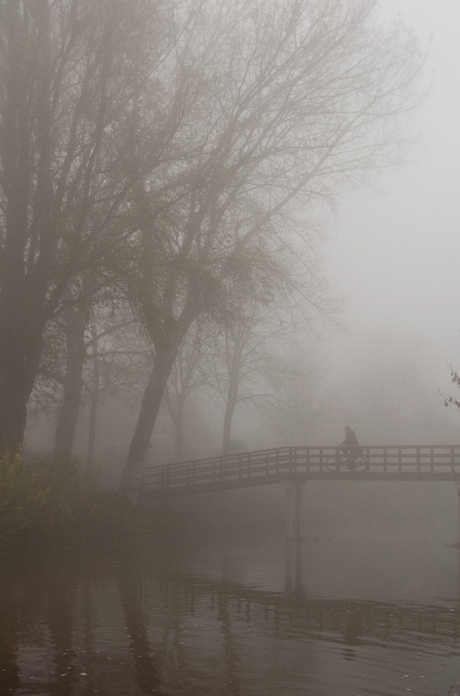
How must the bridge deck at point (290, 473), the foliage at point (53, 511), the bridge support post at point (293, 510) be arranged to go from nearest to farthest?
the foliage at point (53, 511) → the bridge deck at point (290, 473) → the bridge support post at point (293, 510)

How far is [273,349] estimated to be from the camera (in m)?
40.5

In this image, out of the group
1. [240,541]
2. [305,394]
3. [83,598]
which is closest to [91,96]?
[83,598]

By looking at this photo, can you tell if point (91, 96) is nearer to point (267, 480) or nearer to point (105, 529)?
point (105, 529)

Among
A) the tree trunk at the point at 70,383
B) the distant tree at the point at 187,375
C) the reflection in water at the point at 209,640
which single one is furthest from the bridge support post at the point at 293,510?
the reflection in water at the point at 209,640

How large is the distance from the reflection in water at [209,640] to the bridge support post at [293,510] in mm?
12991

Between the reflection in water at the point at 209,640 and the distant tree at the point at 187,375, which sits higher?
the distant tree at the point at 187,375

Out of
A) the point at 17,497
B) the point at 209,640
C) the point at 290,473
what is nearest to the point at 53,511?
the point at 17,497

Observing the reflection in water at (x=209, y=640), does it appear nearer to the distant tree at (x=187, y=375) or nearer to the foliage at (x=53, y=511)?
the foliage at (x=53, y=511)

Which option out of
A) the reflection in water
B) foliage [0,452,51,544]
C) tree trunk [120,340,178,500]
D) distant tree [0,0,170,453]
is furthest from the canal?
distant tree [0,0,170,453]

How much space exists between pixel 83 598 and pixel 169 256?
815 centimetres

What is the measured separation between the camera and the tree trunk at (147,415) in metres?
26.6

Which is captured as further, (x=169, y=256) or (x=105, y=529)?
(x=105, y=529)

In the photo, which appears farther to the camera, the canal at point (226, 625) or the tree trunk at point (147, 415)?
the tree trunk at point (147, 415)

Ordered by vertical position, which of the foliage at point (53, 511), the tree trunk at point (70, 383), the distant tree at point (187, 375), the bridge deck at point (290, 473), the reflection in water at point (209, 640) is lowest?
the reflection in water at point (209, 640)
